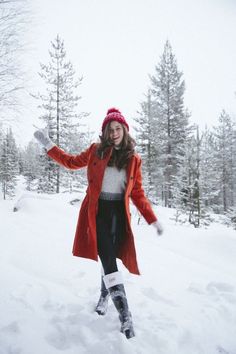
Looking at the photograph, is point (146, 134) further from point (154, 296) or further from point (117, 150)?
point (117, 150)

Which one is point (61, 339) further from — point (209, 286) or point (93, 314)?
point (209, 286)

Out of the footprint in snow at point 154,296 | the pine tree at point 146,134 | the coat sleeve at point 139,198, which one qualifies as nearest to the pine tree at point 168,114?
the pine tree at point 146,134

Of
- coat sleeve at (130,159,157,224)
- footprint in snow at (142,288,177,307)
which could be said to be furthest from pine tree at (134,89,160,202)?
coat sleeve at (130,159,157,224)

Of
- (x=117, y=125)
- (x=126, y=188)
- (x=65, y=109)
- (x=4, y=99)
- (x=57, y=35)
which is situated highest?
(x=57, y=35)

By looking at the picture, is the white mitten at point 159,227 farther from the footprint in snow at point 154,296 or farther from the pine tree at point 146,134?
the pine tree at point 146,134

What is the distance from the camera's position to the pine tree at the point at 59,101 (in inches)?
766

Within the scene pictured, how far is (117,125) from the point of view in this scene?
2.61 meters

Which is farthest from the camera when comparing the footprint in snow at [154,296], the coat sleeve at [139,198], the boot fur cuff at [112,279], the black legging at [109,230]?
the footprint in snow at [154,296]

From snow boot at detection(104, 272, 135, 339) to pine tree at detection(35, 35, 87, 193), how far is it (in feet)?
58.3

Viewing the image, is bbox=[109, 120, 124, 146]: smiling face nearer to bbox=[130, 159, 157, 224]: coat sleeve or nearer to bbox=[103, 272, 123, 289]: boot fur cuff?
bbox=[130, 159, 157, 224]: coat sleeve

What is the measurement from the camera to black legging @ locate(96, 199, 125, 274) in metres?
2.41

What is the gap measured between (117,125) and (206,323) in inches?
99.4

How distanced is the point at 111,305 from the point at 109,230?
112 cm

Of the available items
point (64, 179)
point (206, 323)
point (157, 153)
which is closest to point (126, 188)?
point (206, 323)
